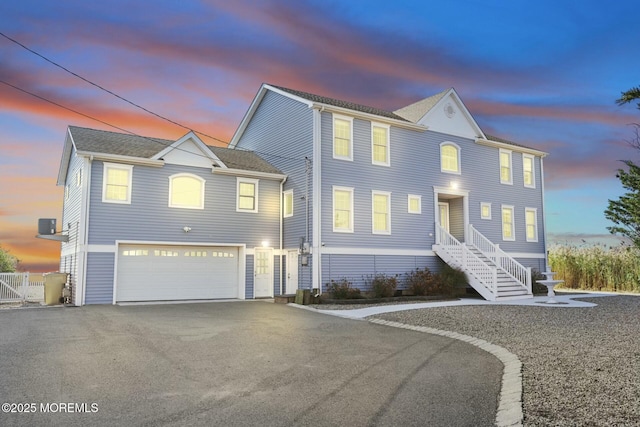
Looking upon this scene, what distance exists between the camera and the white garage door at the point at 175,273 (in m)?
17.1

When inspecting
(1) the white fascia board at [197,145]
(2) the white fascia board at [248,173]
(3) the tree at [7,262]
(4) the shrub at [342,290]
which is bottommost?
(4) the shrub at [342,290]

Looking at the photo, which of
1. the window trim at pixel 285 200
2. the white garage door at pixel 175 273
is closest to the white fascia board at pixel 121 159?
the white garage door at pixel 175 273

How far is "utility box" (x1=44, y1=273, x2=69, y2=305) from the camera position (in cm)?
1688

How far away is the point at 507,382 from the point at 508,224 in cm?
2070

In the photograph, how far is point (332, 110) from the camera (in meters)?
19.0

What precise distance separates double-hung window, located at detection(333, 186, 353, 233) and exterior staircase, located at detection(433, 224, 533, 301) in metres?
4.84

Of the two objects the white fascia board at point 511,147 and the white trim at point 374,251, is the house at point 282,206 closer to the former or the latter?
the white trim at point 374,251

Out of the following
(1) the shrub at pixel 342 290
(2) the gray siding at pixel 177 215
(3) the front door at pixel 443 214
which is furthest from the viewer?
(3) the front door at pixel 443 214

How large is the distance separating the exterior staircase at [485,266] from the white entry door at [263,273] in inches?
302

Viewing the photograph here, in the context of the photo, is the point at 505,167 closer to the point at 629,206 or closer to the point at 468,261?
the point at 468,261

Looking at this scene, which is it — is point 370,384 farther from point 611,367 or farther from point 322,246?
point 322,246

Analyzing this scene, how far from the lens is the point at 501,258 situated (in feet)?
71.7

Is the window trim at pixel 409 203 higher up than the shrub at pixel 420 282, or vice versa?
the window trim at pixel 409 203

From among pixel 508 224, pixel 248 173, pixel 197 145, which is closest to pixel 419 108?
pixel 508 224
